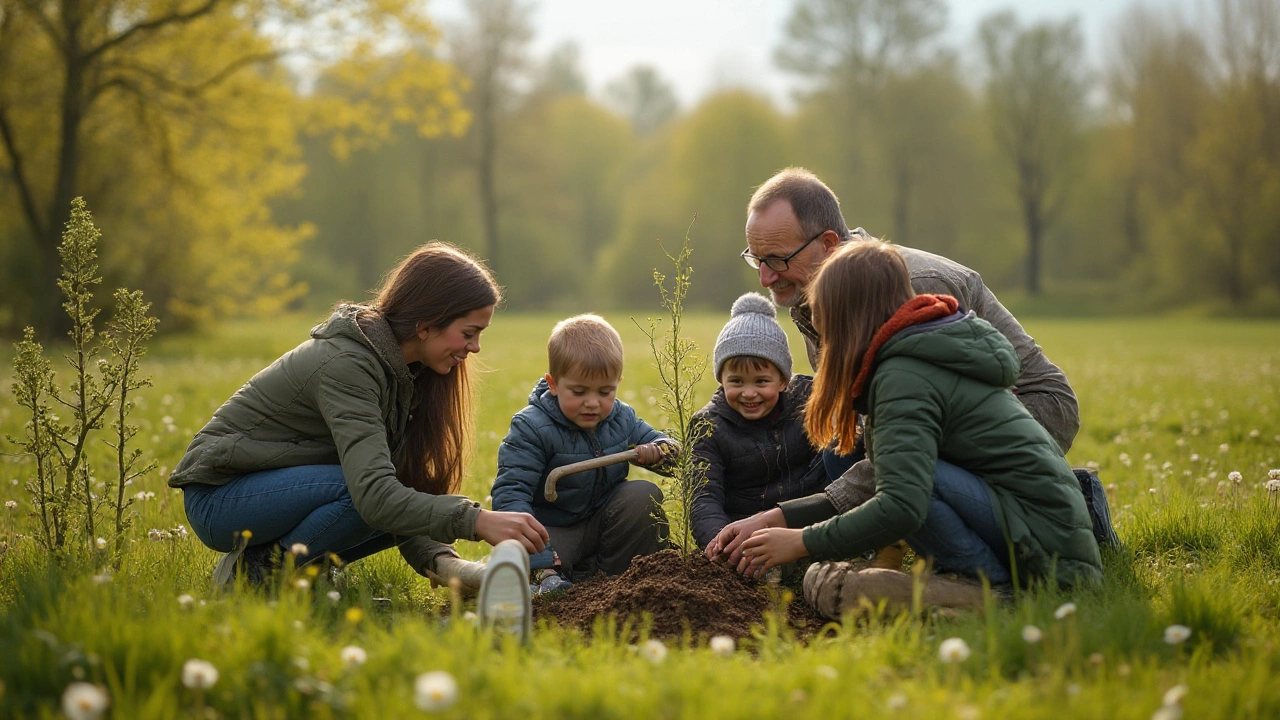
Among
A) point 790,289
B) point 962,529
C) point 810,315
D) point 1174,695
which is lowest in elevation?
point 1174,695

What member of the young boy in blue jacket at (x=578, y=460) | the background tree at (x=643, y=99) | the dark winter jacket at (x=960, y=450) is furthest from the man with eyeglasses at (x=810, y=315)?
the background tree at (x=643, y=99)

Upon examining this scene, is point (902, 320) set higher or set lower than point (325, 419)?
higher

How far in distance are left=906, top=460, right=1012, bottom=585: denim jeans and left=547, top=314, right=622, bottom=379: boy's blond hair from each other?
1.68 meters

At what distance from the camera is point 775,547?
3764 mm

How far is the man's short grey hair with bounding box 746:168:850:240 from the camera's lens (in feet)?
16.2

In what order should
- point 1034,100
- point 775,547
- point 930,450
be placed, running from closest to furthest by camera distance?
point 930,450
point 775,547
point 1034,100

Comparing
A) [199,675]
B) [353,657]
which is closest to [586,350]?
[353,657]

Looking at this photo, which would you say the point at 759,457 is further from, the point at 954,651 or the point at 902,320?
the point at 954,651

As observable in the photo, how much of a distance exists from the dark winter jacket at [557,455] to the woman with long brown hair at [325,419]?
558 millimetres

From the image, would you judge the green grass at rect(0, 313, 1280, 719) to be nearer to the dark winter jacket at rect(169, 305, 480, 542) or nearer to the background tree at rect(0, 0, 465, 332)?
the dark winter jacket at rect(169, 305, 480, 542)

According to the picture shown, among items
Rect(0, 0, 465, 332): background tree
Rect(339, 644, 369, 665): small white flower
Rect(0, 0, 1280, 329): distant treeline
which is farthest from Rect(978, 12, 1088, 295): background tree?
Rect(339, 644, 369, 665): small white flower

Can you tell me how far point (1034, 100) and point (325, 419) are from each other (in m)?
49.9

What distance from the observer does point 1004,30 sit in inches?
1912

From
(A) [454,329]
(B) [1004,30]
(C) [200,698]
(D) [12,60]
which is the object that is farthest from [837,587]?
(B) [1004,30]
